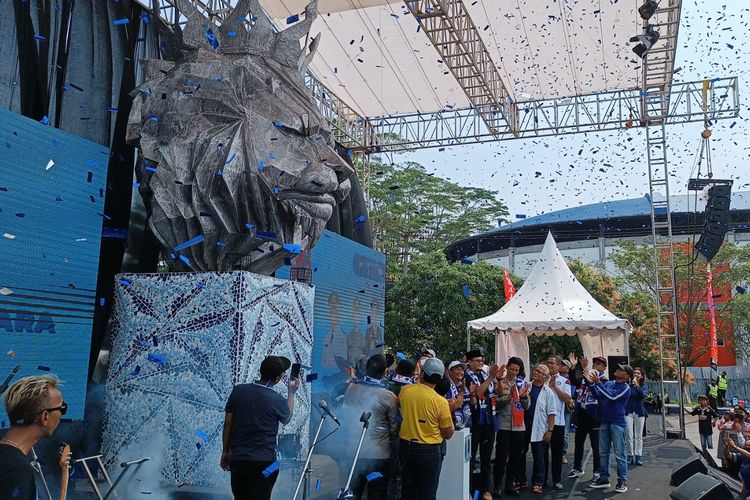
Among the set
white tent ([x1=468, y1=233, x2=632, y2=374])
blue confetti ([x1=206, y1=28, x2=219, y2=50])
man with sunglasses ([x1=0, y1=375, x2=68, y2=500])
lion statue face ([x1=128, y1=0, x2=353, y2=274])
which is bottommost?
man with sunglasses ([x1=0, y1=375, x2=68, y2=500])

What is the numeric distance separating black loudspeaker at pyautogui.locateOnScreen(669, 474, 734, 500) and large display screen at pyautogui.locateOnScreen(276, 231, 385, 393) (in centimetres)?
599

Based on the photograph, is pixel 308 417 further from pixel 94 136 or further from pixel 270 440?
pixel 94 136

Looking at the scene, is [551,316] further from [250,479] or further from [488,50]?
[250,479]

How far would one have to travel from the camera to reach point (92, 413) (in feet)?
23.6

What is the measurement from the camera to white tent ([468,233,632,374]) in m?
13.3

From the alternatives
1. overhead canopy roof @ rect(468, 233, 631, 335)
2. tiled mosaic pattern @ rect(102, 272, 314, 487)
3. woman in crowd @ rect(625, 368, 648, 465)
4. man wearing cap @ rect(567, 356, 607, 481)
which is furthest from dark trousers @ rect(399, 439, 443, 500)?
overhead canopy roof @ rect(468, 233, 631, 335)

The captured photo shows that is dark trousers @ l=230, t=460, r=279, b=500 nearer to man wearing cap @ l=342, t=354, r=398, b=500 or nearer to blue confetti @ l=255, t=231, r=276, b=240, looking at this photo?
man wearing cap @ l=342, t=354, r=398, b=500

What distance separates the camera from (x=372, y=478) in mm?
5668

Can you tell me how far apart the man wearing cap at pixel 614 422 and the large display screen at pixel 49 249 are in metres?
5.69

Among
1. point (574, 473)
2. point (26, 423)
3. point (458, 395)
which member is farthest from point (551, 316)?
point (26, 423)

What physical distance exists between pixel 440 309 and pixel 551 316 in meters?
8.84

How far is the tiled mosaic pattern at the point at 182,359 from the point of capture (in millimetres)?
6559

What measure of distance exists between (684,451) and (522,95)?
344 inches

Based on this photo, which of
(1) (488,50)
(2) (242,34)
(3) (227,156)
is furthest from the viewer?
(1) (488,50)
